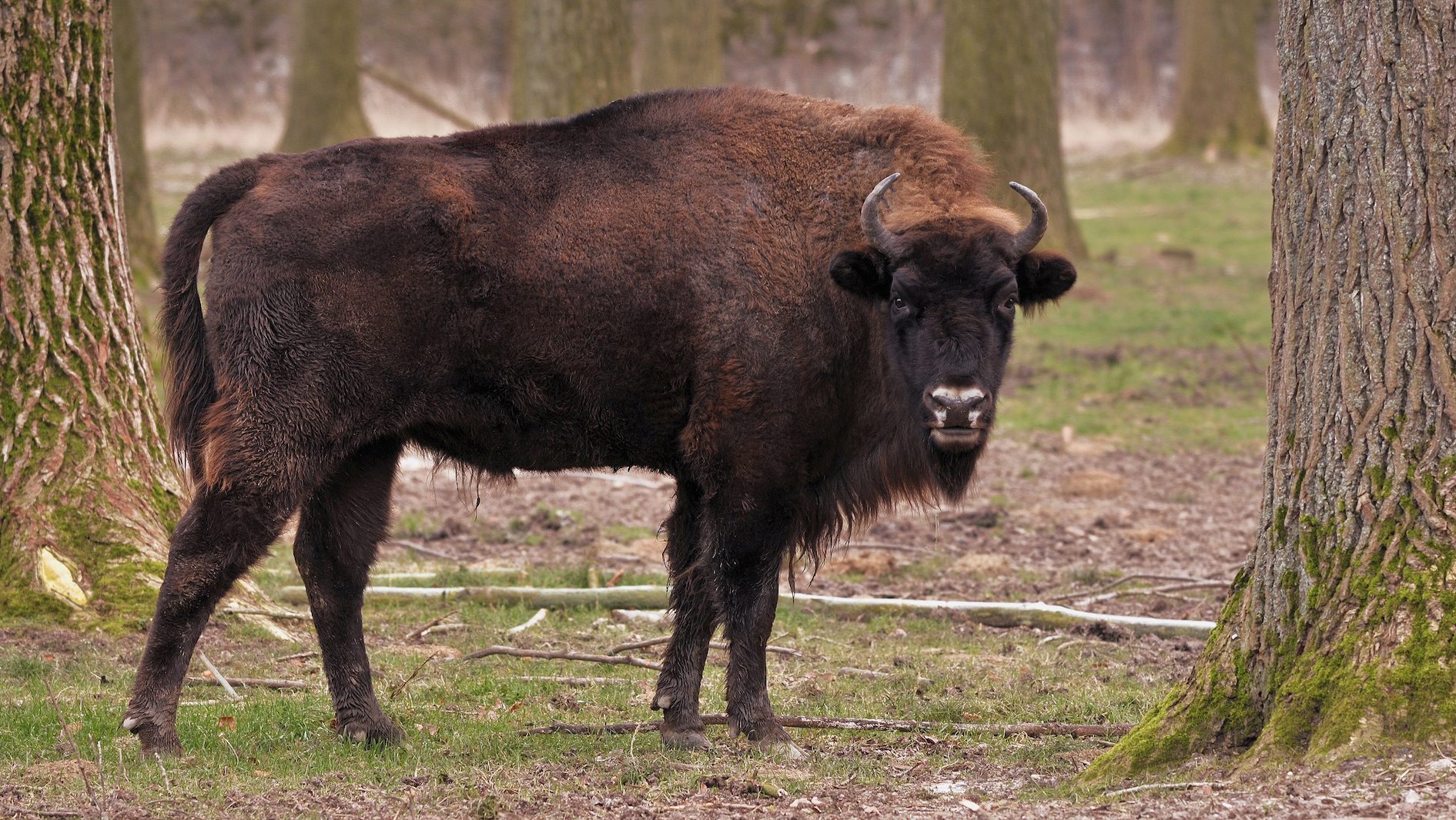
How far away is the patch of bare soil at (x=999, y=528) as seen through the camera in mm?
8375

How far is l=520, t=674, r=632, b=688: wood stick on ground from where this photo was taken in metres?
6.39

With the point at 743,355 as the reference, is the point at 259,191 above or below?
above

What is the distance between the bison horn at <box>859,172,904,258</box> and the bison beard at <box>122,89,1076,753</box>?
0.01 metres

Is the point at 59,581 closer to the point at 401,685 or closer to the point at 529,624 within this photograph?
the point at 401,685

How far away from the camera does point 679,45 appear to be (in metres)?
18.9

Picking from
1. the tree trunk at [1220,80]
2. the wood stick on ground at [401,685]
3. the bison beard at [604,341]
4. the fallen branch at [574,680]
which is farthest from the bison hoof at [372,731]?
the tree trunk at [1220,80]

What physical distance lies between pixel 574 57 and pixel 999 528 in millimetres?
6101

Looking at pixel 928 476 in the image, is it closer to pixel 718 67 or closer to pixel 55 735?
pixel 55 735

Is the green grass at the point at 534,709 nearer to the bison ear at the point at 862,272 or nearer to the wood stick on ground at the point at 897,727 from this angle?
the wood stick on ground at the point at 897,727

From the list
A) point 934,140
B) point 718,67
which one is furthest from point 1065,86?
point 934,140

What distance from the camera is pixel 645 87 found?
1855 cm

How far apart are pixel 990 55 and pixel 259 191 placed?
40.5 feet

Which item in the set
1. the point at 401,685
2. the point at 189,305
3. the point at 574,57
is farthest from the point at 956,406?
the point at 574,57

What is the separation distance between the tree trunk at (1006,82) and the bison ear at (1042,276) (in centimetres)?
1085
